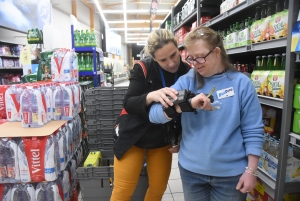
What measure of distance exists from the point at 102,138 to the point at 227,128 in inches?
73.4

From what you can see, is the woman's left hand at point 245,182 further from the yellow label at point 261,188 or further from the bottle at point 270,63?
the bottle at point 270,63

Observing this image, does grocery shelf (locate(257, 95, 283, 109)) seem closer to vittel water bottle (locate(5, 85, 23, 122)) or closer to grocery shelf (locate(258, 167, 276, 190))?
grocery shelf (locate(258, 167, 276, 190))

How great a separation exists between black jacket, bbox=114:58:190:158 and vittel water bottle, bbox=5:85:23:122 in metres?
1.17

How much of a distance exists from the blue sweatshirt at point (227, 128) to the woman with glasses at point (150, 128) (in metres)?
0.33

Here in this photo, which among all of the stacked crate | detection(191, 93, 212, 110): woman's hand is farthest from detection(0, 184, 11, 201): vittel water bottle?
detection(191, 93, 212, 110): woman's hand

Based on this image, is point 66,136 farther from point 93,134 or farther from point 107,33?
point 107,33

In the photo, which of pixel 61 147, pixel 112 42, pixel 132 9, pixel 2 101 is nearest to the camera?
pixel 61 147

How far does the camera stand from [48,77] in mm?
3045

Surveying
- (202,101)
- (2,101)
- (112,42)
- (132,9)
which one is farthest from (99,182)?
(112,42)

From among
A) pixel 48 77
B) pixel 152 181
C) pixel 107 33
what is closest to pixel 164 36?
pixel 152 181

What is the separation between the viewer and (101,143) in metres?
2.75

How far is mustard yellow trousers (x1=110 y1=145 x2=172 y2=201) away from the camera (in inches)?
65.4

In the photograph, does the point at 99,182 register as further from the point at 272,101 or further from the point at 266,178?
the point at 272,101

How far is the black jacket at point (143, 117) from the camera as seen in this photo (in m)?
1.53
